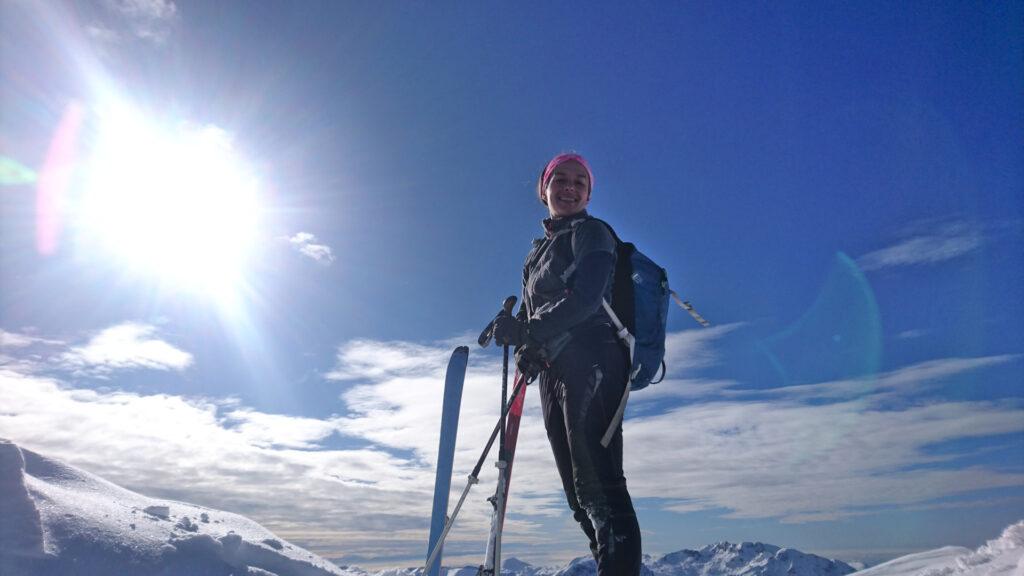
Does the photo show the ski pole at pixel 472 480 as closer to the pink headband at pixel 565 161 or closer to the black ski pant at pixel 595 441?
the black ski pant at pixel 595 441

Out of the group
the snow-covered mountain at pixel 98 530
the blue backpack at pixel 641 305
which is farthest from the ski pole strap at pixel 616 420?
the snow-covered mountain at pixel 98 530

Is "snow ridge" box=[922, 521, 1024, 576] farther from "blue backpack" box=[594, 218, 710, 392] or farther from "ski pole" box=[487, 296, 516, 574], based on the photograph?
"ski pole" box=[487, 296, 516, 574]

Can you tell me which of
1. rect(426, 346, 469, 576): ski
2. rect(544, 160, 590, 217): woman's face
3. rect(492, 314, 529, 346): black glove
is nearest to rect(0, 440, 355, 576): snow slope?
rect(426, 346, 469, 576): ski

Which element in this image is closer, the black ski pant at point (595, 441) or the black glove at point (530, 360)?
the black ski pant at point (595, 441)

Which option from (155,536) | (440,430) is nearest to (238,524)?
(155,536)

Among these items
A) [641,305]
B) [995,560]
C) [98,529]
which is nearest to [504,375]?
[641,305]

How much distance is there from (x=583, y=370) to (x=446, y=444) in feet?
7.04

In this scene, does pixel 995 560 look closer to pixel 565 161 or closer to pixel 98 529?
pixel 565 161

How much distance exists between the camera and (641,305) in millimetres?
4754

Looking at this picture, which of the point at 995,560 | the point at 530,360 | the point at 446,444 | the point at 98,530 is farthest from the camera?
the point at 98,530

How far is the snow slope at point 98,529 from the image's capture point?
13125cm

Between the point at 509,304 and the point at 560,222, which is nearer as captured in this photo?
the point at 560,222

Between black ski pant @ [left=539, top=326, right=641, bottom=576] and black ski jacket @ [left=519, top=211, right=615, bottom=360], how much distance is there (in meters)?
0.19

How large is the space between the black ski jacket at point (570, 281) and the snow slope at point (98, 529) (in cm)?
17956
